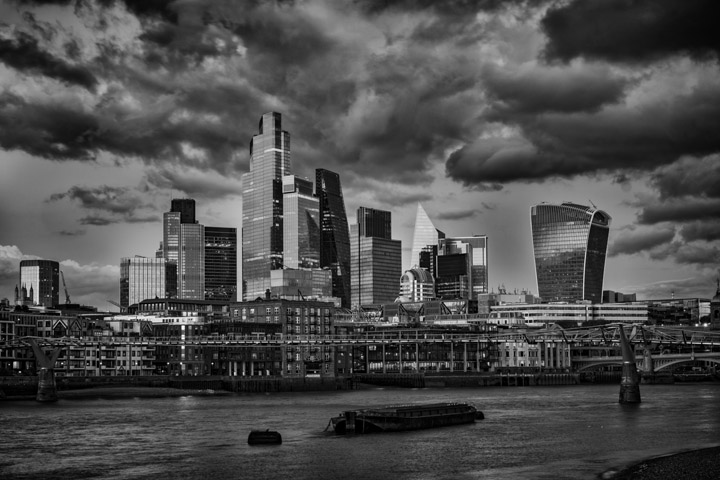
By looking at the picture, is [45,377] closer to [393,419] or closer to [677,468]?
[393,419]

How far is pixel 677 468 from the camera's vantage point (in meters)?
68.7

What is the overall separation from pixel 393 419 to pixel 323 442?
11756 millimetres

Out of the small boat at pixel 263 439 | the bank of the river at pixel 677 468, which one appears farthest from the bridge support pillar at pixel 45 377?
the bank of the river at pixel 677 468

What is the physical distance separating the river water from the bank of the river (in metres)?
2.51

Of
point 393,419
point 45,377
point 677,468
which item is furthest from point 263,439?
point 45,377

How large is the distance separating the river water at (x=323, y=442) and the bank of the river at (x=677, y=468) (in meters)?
2.51

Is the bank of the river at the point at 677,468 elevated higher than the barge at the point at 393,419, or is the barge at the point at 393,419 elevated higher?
the barge at the point at 393,419

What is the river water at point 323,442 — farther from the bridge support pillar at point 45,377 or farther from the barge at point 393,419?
the bridge support pillar at point 45,377

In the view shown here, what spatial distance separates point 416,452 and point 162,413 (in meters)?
53.5

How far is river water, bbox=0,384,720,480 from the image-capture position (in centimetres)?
7550

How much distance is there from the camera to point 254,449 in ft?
287

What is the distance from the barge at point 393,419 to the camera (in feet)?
331

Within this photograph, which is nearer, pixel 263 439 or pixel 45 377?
pixel 263 439

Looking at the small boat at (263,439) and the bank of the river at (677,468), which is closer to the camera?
the bank of the river at (677,468)
